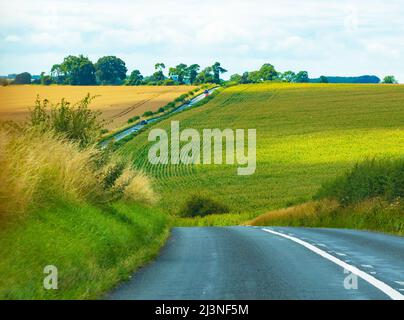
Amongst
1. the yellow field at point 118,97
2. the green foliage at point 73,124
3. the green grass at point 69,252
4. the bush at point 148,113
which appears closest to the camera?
the green grass at point 69,252

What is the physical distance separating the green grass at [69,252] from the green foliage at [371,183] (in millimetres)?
16553

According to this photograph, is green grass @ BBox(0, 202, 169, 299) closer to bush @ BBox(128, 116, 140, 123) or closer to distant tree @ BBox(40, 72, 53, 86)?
bush @ BBox(128, 116, 140, 123)

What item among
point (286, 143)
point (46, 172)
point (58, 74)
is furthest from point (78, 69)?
point (46, 172)

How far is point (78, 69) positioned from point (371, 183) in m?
166

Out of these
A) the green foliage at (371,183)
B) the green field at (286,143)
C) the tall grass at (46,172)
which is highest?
the tall grass at (46,172)

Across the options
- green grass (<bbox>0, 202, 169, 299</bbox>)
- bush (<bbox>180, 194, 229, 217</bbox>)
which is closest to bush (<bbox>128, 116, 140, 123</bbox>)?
bush (<bbox>180, 194, 229, 217</bbox>)

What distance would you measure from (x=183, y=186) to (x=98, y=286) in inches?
2506

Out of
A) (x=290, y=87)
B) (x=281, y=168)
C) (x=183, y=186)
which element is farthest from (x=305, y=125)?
(x=290, y=87)

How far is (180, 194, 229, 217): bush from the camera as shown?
2527 inches

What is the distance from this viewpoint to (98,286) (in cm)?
1148

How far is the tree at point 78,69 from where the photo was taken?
7707 inches

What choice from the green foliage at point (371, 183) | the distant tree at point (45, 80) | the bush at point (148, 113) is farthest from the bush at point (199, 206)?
the distant tree at point (45, 80)

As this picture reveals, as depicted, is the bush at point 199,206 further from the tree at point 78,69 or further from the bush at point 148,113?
the tree at point 78,69
